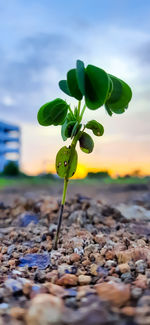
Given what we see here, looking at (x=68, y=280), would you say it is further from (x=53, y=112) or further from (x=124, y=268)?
(x=53, y=112)

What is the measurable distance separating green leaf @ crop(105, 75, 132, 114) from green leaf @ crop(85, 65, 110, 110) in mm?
167

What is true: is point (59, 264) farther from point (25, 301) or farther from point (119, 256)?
point (25, 301)

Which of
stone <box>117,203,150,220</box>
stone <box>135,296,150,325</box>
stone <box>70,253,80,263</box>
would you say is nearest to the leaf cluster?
stone <box>70,253,80,263</box>

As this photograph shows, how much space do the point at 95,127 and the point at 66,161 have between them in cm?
29

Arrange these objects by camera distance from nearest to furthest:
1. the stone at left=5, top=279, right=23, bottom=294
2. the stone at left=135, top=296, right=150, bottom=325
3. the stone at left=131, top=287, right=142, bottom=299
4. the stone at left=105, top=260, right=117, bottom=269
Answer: the stone at left=135, top=296, right=150, bottom=325 → the stone at left=131, top=287, right=142, bottom=299 → the stone at left=5, top=279, right=23, bottom=294 → the stone at left=105, top=260, right=117, bottom=269

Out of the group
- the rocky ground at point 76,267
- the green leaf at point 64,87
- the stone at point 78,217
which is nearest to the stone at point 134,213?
the rocky ground at point 76,267

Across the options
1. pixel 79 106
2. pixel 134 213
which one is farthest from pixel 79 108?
pixel 134 213

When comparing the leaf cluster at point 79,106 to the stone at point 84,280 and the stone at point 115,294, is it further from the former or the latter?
the stone at point 115,294

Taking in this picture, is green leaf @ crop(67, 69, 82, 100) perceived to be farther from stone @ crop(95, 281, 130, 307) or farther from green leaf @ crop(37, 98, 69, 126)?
stone @ crop(95, 281, 130, 307)

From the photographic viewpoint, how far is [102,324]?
44.5 inches

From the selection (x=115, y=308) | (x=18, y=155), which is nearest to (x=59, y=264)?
(x=115, y=308)

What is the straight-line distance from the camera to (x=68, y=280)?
5.60 feet

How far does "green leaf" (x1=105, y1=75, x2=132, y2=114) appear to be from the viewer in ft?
6.98

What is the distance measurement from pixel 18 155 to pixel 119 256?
27.1 m
